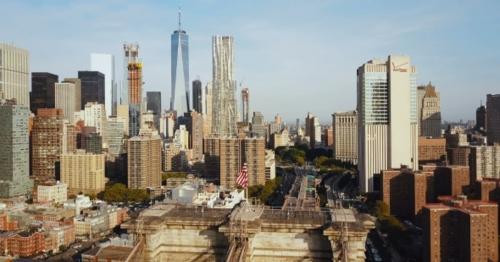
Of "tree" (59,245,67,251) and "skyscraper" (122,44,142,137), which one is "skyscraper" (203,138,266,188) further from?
"skyscraper" (122,44,142,137)

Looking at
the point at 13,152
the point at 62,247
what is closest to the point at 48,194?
the point at 13,152

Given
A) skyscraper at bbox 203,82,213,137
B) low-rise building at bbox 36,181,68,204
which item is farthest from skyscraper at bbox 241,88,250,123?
low-rise building at bbox 36,181,68,204

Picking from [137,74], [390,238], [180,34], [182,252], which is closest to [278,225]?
[182,252]

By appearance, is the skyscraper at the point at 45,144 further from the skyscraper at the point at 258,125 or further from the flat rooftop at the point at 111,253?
the skyscraper at the point at 258,125

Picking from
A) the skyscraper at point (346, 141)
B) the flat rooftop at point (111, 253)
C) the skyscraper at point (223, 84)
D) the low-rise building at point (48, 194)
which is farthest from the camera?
the skyscraper at point (223, 84)

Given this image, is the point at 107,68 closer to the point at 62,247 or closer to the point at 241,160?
the point at 241,160

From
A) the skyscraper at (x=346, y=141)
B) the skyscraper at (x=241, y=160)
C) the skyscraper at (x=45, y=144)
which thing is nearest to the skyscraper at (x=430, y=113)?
the skyscraper at (x=346, y=141)

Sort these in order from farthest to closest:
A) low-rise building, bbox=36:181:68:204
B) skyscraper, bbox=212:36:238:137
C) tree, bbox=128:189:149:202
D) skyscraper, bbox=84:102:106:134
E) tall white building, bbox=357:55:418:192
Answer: skyscraper, bbox=212:36:238:137, skyscraper, bbox=84:102:106:134, tree, bbox=128:189:149:202, tall white building, bbox=357:55:418:192, low-rise building, bbox=36:181:68:204

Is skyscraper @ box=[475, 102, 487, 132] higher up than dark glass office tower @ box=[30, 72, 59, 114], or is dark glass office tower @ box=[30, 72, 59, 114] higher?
dark glass office tower @ box=[30, 72, 59, 114]
